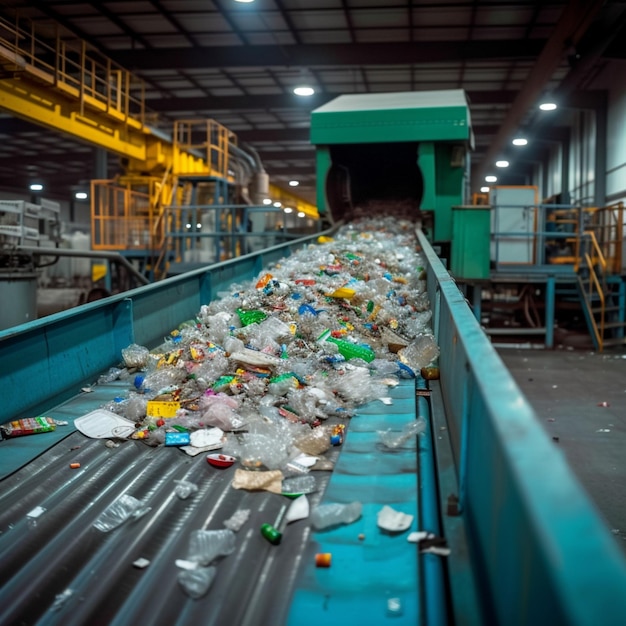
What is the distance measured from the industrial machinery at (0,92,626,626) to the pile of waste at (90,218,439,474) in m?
0.15

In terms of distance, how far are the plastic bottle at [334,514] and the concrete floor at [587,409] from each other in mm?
1843

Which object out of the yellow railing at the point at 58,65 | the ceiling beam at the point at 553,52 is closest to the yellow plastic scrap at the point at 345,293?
the yellow railing at the point at 58,65

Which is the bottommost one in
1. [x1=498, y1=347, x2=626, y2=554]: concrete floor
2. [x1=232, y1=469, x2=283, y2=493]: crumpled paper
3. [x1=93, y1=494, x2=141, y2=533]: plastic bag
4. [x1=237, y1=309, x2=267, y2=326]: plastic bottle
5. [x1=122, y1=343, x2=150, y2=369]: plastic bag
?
[x1=498, y1=347, x2=626, y2=554]: concrete floor

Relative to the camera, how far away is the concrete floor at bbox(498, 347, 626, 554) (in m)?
3.74

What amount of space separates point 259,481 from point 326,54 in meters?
10.3

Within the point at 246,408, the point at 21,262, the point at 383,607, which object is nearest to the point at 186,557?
the point at 383,607

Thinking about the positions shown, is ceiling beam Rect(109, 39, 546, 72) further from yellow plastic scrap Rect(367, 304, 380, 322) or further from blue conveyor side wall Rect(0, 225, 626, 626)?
blue conveyor side wall Rect(0, 225, 626, 626)

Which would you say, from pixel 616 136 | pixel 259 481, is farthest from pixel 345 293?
pixel 616 136

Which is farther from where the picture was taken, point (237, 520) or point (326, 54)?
point (326, 54)

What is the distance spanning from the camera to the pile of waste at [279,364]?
2473mm

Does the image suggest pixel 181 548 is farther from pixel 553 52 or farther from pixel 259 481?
pixel 553 52

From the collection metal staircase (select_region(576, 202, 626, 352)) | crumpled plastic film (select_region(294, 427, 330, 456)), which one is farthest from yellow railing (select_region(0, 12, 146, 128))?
metal staircase (select_region(576, 202, 626, 352))

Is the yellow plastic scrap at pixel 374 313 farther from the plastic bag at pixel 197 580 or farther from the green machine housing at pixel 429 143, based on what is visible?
the green machine housing at pixel 429 143

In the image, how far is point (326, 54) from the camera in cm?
1088
